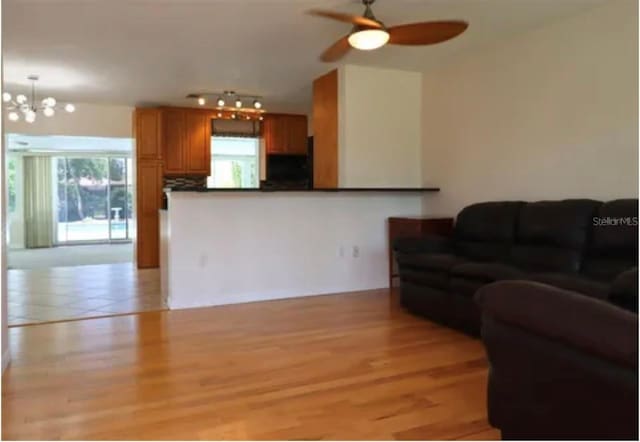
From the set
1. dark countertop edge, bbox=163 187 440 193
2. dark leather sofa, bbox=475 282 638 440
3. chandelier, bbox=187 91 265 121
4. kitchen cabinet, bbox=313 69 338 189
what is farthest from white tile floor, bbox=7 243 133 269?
dark leather sofa, bbox=475 282 638 440

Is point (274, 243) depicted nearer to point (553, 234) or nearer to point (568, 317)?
point (553, 234)

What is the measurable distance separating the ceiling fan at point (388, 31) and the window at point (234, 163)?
5.13 meters

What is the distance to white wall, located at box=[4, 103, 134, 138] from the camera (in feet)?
22.0

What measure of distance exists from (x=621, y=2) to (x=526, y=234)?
1.70 m

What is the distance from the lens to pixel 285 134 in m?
7.87

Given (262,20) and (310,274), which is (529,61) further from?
(310,274)

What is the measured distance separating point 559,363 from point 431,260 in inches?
88.1

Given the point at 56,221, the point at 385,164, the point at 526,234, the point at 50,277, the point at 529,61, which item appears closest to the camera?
the point at 526,234

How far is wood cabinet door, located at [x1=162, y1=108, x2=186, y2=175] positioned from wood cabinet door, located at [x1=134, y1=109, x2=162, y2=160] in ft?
0.32

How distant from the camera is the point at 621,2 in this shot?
328cm

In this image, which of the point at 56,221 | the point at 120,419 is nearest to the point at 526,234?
the point at 120,419

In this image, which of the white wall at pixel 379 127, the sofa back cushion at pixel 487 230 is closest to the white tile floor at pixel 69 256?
the white wall at pixel 379 127

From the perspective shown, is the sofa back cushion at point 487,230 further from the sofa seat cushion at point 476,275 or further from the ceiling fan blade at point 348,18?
the ceiling fan blade at point 348,18

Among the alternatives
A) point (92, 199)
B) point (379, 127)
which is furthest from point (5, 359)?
point (92, 199)
